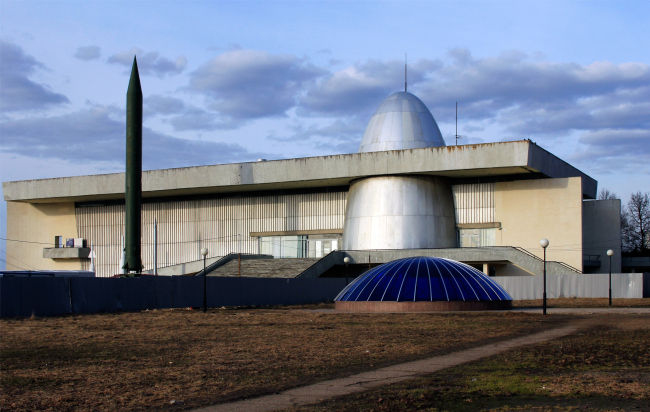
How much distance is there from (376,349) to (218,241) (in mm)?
56027

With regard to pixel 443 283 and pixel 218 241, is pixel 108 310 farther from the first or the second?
pixel 218 241

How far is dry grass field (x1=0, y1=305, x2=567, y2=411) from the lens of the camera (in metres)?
11.3

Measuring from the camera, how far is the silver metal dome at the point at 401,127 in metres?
63.6

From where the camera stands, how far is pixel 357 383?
1204 cm

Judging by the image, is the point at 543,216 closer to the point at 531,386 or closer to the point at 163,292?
the point at 163,292

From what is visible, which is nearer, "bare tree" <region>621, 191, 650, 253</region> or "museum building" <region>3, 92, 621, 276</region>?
"museum building" <region>3, 92, 621, 276</region>

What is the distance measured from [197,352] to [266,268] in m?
42.6

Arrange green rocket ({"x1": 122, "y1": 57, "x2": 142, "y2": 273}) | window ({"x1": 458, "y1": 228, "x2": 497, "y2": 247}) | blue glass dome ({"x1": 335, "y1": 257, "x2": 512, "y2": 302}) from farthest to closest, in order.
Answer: window ({"x1": 458, "y1": 228, "x2": 497, "y2": 247}), green rocket ({"x1": 122, "y1": 57, "x2": 142, "y2": 273}), blue glass dome ({"x1": 335, "y1": 257, "x2": 512, "y2": 302})

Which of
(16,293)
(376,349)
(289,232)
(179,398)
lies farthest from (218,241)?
(179,398)

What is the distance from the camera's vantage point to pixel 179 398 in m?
10.8

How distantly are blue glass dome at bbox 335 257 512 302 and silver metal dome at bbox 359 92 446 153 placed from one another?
27.4 m

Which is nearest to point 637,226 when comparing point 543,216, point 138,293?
point 543,216

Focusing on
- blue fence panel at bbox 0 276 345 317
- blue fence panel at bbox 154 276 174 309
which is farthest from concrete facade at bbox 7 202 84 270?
blue fence panel at bbox 154 276 174 309

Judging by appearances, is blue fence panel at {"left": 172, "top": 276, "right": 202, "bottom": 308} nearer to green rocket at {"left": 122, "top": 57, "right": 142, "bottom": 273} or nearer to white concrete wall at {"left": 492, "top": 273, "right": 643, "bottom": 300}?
green rocket at {"left": 122, "top": 57, "right": 142, "bottom": 273}
